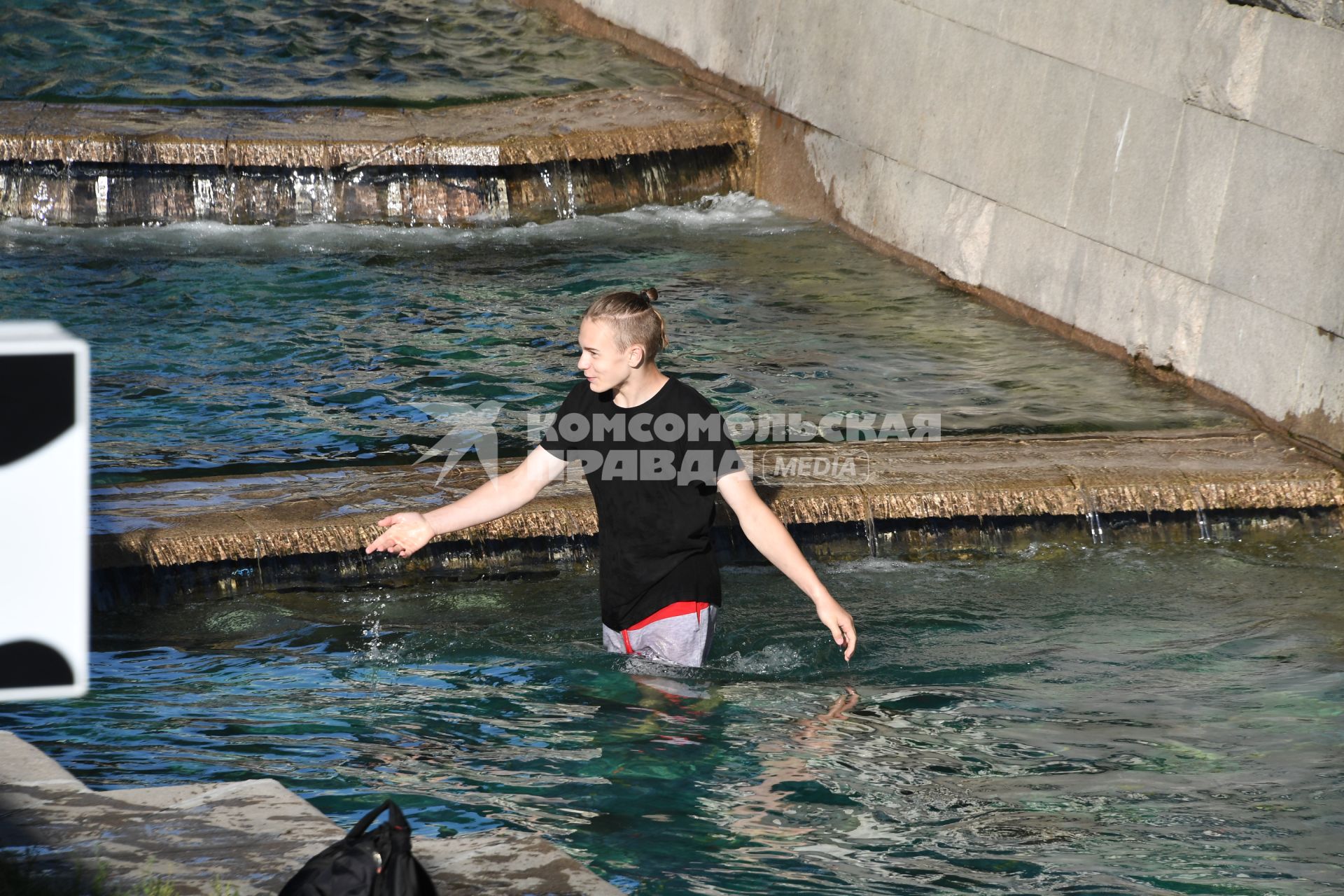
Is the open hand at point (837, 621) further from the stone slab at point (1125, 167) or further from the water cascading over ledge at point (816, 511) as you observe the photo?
the stone slab at point (1125, 167)

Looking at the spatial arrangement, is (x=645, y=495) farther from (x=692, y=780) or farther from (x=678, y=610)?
(x=692, y=780)

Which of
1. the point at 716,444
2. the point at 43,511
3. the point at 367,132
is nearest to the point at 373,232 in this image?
the point at 367,132

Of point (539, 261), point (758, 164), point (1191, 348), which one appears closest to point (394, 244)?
point (539, 261)

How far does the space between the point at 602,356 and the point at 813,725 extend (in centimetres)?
141

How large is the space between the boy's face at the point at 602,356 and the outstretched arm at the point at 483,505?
1.55 feet

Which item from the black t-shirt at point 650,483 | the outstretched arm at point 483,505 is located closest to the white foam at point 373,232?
the outstretched arm at point 483,505

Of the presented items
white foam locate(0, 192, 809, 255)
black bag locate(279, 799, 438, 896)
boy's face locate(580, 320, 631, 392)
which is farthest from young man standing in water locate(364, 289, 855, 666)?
white foam locate(0, 192, 809, 255)

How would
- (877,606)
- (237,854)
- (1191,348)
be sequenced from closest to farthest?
(237,854) → (877,606) → (1191,348)

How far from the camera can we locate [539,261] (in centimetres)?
1180

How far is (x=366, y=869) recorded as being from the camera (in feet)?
9.94

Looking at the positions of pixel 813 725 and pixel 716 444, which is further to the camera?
pixel 813 725

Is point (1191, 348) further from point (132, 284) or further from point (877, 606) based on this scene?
point (132, 284)

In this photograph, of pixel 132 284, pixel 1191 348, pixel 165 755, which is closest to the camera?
pixel 165 755

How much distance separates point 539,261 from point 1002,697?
7.01 m
